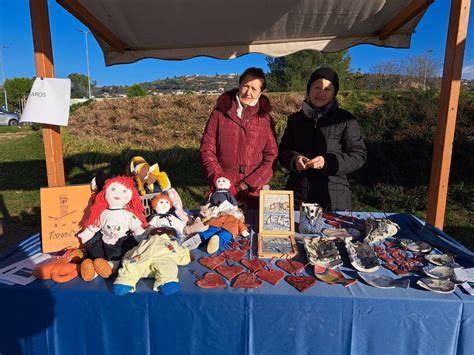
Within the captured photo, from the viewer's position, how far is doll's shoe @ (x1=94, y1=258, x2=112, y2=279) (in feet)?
4.05

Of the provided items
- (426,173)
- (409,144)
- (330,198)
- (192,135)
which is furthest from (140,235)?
(192,135)

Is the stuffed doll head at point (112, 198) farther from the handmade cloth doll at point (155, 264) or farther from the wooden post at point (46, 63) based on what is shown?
the wooden post at point (46, 63)

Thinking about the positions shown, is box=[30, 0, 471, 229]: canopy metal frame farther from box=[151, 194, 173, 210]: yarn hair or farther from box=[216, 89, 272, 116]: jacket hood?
box=[216, 89, 272, 116]: jacket hood

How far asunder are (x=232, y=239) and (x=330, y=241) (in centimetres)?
50

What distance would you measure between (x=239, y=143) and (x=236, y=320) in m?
1.21

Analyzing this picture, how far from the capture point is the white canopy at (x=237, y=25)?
7.07ft

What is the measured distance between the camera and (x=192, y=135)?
8102 millimetres

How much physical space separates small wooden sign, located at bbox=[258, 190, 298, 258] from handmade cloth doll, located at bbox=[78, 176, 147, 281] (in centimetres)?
62

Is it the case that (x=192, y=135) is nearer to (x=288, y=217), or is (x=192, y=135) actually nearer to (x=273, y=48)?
(x=273, y=48)

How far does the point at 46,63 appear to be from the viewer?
1.84m

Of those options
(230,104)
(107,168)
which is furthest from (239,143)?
(107,168)

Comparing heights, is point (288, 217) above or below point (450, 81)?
below

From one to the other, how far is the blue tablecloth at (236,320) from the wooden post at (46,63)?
91cm

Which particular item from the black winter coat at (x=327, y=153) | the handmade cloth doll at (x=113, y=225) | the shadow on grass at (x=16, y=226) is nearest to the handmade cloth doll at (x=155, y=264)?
the handmade cloth doll at (x=113, y=225)
